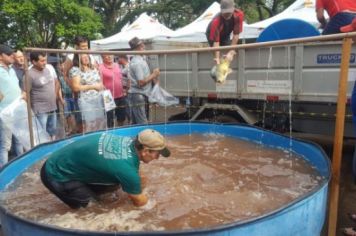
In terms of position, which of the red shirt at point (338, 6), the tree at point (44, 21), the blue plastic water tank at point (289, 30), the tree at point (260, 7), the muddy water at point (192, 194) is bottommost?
the muddy water at point (192, 194)

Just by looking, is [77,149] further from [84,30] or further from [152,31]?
[84,30]

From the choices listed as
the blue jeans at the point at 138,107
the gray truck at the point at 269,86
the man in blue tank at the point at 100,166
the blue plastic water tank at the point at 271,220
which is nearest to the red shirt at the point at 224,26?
the gray truck at the point at 269,86

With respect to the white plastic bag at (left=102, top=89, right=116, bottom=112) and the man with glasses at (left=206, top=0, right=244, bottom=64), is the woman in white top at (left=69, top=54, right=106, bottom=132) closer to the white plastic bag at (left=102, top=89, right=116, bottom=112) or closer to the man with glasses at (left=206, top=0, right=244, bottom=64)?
the white plastic bag at (left=102, top=89, right=116, bottom=112)

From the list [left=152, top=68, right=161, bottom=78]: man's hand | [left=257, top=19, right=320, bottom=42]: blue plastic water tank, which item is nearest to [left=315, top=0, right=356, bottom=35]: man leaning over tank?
[left=257, top=19, right=320, bottom=42]: blue plastic water tank

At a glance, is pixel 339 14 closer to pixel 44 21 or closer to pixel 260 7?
pixel 44 21

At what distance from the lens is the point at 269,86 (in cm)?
580

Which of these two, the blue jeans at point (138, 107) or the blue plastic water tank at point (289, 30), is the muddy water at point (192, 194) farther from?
the blue jeans at point (138, 107)

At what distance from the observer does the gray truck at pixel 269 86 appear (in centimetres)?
516

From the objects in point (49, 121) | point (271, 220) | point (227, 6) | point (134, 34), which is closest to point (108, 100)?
point (49, 121)

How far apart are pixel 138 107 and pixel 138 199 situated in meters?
3.96

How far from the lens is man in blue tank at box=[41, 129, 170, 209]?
3078 mm

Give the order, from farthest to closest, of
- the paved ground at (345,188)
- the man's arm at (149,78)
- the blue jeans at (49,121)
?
the man's arm at (149,78) < the blue jeans at (49,121) < the paved ground at (345,188)

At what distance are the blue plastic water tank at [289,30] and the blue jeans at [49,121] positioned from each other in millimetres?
3569

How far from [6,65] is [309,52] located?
13.4ft
